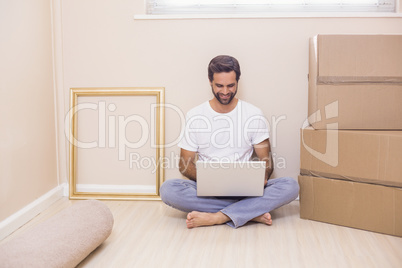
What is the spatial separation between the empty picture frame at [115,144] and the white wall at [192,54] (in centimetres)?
8

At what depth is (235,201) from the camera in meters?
2.35

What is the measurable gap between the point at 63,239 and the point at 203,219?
784 mm

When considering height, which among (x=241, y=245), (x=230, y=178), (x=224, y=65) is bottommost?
(x=241, y=245)

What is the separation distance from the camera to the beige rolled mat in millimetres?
1472

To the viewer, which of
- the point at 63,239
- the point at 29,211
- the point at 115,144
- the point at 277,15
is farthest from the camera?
the point at 115,144

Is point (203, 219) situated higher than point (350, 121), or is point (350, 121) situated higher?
point (350, 121)

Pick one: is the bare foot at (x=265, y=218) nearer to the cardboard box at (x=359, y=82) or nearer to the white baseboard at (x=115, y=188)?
the cardboard box at (x=359, y=82)

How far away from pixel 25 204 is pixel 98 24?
3.78ft

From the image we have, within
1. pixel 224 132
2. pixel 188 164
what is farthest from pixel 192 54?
pixel 188 164

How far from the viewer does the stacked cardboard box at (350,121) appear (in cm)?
213

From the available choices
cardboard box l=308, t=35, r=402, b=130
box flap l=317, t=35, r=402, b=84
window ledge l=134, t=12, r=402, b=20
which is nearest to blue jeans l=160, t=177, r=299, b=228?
cardboard box l=308, t=35, r=402, b=130

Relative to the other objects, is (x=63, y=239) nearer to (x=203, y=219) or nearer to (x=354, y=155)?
(x=203, y=219)

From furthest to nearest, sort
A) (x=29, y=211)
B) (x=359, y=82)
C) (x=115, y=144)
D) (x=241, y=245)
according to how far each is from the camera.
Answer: (x=115, y=144)
(x=29, y=211)
(x=359, y=82)
(x=241, y=245)

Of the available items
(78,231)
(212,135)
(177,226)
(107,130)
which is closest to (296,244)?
(177,226)
